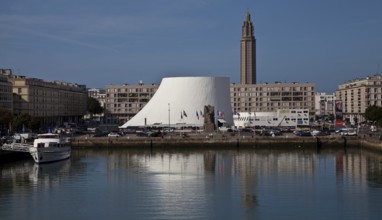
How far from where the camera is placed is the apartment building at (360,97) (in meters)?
86.8

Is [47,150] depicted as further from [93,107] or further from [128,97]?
[93,107]

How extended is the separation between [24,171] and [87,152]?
12.1 m

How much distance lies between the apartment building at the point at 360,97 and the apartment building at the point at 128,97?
29556 millimetres

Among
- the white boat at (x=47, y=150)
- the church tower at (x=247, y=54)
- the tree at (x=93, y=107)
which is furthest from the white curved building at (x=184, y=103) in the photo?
the church tower at (x=247, y=54)

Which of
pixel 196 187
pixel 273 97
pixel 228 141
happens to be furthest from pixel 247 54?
pixel 196 187

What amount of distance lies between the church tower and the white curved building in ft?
132

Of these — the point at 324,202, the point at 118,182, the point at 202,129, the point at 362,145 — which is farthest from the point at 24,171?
the point at 202,129

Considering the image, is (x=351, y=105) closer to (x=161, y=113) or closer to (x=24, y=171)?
(x=161, y=113)

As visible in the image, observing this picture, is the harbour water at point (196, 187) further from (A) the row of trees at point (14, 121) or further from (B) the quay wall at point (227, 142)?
(A) the row of trees at point (14, 121)

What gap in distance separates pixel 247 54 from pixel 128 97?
84.8ft

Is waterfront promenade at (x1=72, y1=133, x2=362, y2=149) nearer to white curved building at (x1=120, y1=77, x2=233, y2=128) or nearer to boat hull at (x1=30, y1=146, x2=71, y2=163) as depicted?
boat hull at (x1=30, y1=146, x2=71, y2=163)

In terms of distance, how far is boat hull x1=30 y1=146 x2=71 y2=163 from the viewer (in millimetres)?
35675

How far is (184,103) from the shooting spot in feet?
201

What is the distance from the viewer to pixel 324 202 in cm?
2267
